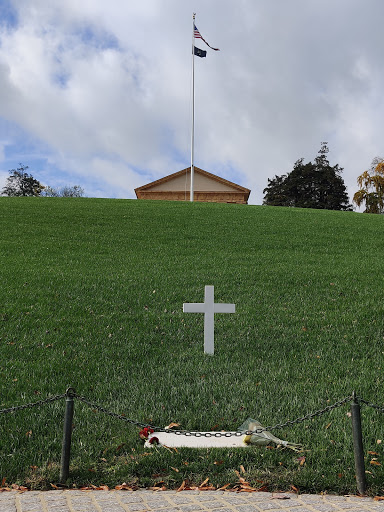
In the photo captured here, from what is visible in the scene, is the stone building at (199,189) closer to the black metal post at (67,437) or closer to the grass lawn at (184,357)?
the grass lawn at (184,357)

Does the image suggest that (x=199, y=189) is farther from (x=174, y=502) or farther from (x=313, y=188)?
(x=174, y=502)

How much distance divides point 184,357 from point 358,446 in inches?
139

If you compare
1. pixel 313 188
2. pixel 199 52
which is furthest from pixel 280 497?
pixel 313 188

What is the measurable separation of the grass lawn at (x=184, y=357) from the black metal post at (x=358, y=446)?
0.12 meters

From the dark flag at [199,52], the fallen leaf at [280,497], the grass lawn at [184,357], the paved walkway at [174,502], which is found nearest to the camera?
the paved walkway at [174,502]

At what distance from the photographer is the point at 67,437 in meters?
4.02

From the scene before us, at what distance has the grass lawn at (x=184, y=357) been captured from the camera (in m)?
4.36

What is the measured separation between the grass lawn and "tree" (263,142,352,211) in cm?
4597

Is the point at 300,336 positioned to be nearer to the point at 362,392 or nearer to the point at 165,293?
the point at 362,392

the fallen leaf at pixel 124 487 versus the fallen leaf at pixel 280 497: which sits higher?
the fallen leaf at pixel 280 497

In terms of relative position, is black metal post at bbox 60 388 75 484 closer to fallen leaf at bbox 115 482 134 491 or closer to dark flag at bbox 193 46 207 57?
fallen leaf at bbox 115 482 134 491

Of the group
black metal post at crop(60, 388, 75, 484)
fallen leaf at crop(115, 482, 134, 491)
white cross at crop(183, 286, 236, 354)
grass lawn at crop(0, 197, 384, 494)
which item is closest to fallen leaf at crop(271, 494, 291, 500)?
grass lawn at crop(0, 197, 384, 494)

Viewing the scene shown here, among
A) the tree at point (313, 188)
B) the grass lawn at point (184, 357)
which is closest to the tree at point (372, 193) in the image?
the tree at point (313, 188)

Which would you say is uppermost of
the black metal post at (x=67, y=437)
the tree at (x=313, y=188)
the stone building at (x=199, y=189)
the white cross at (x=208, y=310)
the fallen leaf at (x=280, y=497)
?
the tree at (x=313, y=188)
